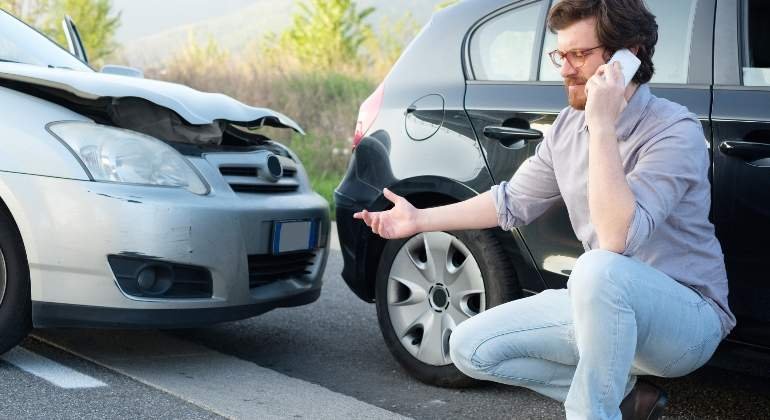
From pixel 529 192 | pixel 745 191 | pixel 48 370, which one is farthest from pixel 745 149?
pixel 48 370

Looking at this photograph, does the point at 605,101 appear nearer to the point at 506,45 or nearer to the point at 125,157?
the point at 506,45

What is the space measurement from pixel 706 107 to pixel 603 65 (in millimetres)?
783

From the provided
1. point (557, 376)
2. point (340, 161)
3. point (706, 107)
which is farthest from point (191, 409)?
point (340, 161)

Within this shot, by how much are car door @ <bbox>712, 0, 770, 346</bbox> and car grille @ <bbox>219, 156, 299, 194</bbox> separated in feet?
5.99

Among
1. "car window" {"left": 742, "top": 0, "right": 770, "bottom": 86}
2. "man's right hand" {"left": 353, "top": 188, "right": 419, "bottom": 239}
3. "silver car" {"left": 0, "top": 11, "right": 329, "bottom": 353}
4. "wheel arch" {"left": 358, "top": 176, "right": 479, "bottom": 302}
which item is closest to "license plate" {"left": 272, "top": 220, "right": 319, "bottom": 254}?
"silver car" {"left": 0, "top": 11, "right": 329, "bottom": 353}

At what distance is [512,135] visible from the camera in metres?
3.77

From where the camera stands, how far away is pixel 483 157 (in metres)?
3.86

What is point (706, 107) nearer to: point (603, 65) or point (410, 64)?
point (603, 65)

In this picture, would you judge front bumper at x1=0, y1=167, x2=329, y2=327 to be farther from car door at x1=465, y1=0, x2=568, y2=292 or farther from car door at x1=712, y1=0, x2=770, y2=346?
car door at x1=712, y1=0, x2=770, y2=346

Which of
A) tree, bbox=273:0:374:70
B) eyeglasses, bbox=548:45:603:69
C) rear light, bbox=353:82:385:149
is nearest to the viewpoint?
eyeglasses, bbox=548:45:603:69

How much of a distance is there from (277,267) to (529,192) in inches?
59.3

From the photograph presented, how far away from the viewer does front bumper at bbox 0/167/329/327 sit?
3.84 metres

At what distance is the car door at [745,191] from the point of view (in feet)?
10.4

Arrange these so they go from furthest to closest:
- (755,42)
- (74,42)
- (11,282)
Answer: (74,42) → (11,282) → (755,42)
